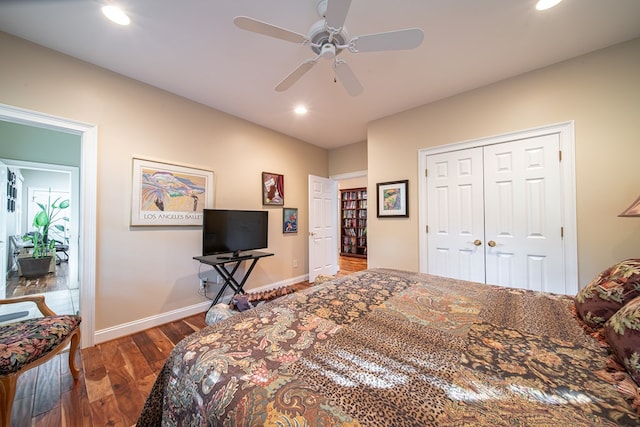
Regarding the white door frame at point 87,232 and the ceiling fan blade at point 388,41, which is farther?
the white door frame at point 87,232

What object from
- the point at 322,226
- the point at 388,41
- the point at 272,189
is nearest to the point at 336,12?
the point at 388,41

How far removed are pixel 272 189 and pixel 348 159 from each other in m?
1.70

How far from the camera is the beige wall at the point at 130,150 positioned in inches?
77.6

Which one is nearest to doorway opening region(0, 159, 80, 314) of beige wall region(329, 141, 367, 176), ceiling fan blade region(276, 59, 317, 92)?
ceiling fan blade region(276, 59, 317, 92)

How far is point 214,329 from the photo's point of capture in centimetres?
101

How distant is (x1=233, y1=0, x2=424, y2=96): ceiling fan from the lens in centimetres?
129

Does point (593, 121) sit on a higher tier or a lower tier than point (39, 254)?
higher

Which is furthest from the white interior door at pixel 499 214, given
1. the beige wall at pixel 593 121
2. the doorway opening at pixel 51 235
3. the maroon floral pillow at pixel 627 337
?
the doorway opening at pixel 51 235

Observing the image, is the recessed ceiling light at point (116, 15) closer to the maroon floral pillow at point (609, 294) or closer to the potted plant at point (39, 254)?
the maroon floral pillow at point (609, 294)

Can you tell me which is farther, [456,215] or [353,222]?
[353,222]

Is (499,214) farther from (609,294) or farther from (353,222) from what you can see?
(353,222)

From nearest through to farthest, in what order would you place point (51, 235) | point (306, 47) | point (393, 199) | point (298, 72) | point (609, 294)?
point (609, 294) < point (298, 72) < point (306, 47) < point (393, 199) < point (51, 235)

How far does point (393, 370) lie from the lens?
745 millimetres

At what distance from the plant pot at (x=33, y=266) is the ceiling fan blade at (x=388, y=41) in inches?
250
